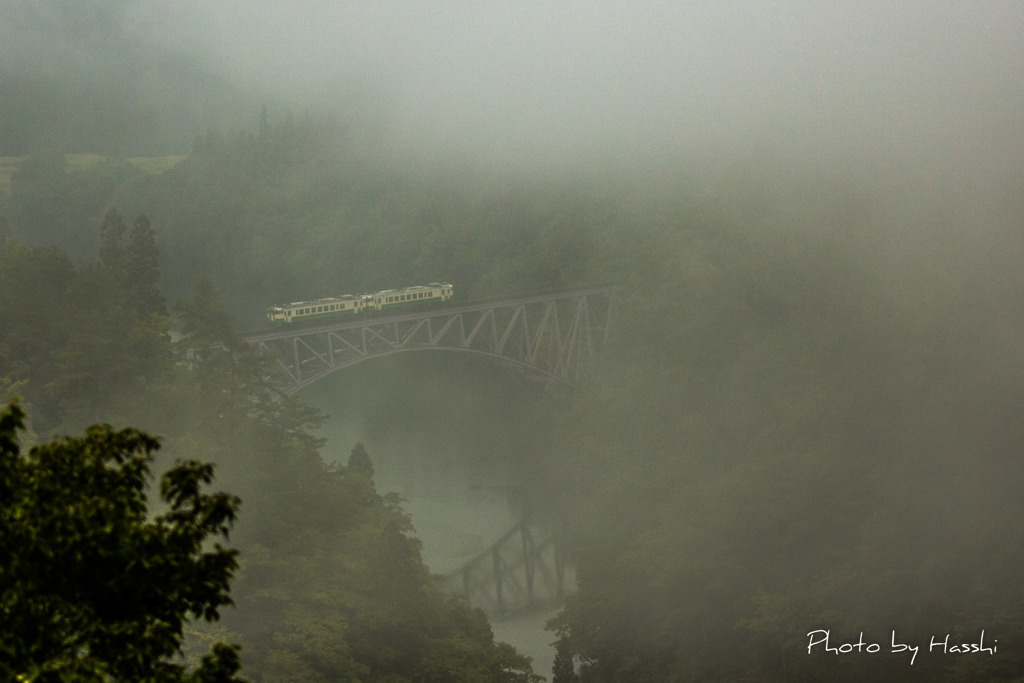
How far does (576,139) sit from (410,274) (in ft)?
124

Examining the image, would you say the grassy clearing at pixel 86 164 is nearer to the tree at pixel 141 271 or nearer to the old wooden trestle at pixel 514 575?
the tree at pixel 141 271

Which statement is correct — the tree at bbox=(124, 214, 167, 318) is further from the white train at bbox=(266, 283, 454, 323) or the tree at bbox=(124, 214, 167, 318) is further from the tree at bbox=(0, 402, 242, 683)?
the tree at bbox=(0, 402, 242, 683)

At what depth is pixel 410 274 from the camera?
340ft

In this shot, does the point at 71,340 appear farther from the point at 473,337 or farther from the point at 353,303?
the point at 473,337

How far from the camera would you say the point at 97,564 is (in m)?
7.61

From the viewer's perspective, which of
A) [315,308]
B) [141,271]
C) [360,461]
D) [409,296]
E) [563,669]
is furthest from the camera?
[409,296]

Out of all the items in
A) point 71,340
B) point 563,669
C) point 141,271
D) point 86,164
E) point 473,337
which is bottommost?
point 563,669

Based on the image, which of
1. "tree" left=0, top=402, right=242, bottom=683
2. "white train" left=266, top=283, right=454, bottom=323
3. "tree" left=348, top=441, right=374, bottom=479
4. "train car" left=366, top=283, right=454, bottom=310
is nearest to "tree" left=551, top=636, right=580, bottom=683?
"tree" left=348, top=441, right=374, bottom=479

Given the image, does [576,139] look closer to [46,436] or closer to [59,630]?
[46,436]

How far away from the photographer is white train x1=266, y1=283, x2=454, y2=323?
160ft

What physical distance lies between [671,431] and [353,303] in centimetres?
2025

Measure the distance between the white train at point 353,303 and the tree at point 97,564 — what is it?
134 ft

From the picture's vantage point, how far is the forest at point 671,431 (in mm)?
30734

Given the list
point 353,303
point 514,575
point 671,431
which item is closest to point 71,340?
point 353,303
